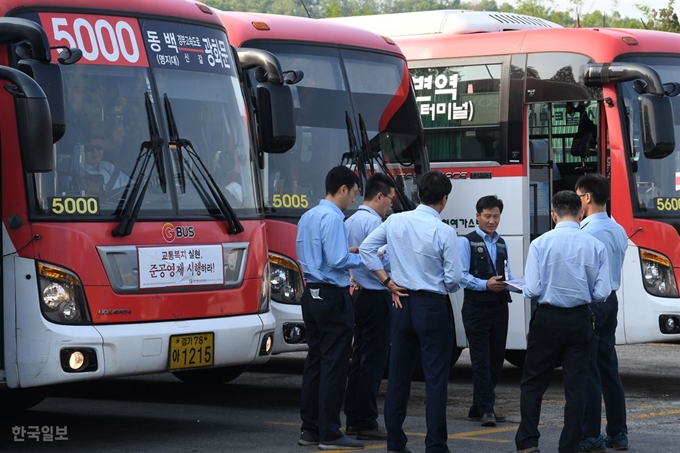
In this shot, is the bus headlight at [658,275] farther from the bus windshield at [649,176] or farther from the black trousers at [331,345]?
the black trousers at [331,345]

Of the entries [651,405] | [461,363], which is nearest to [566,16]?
[461,363]

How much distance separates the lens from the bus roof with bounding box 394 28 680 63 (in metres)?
12.1

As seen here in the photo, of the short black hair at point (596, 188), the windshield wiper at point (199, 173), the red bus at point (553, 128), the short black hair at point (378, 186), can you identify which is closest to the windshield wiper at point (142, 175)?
the windshield wiper at point (199, 173)

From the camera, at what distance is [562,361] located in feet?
26.5

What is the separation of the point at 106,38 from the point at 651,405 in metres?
5.48

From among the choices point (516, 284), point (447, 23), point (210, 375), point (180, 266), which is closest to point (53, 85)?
point (180, 266)

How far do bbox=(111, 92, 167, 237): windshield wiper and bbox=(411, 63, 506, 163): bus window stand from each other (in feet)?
15.2

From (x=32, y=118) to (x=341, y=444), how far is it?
300 cm

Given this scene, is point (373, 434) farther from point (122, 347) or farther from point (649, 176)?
point (649, 176)

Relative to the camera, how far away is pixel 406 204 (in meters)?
11.5

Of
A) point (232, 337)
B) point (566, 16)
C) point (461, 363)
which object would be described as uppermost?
point (566, 16)

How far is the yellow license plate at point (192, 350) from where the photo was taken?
8.66 metres

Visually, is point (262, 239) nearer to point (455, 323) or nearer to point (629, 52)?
point (455, 323)

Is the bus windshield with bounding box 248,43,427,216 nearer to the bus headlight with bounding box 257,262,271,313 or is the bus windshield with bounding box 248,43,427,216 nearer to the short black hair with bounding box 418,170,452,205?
the bus headlight with bounding box 257,262,271,313
